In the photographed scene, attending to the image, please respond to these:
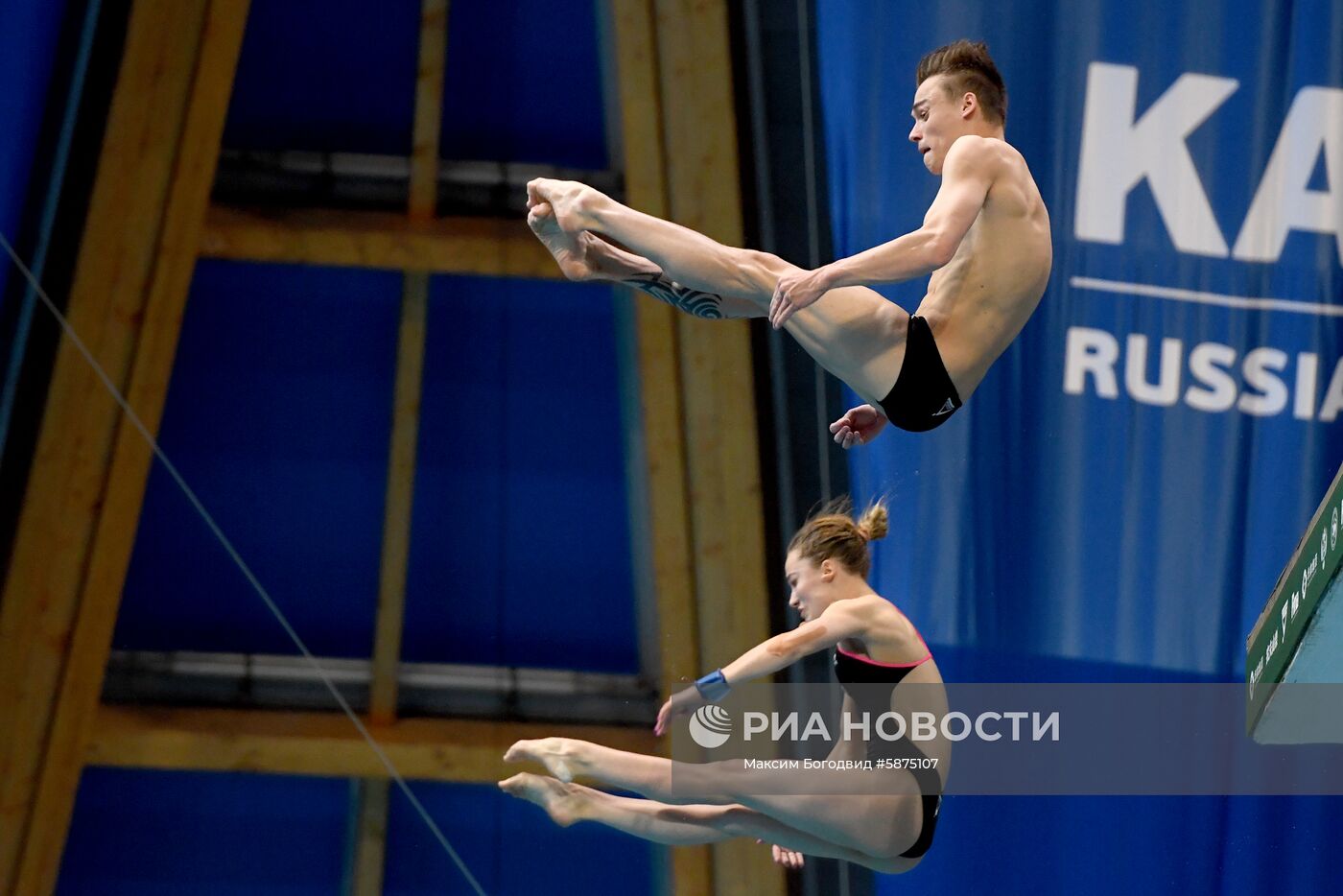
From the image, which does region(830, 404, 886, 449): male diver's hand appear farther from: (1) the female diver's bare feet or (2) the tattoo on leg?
(1) the female diver's bare feet

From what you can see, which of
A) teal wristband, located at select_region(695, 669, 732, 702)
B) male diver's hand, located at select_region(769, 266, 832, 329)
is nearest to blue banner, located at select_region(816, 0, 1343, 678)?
teal wristband, located at select_region(695, 669, 732, 702)

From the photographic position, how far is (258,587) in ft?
28.5

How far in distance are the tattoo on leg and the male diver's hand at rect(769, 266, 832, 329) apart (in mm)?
562

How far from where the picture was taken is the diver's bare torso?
504 cm

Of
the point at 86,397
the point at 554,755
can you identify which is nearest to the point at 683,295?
the point at 554,755

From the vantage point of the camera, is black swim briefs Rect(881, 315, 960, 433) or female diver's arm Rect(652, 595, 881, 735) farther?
female diver's arm Rect(652, 595, 881, 735)

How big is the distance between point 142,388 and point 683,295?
149 inches

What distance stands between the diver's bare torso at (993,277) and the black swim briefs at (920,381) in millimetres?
35

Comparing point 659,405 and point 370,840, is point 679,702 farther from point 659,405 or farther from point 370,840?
point 370,840

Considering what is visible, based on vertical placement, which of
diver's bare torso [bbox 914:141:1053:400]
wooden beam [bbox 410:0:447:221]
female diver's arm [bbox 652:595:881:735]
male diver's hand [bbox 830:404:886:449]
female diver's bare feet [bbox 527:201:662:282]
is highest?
wooden beam [bbox 410:0:447:221]

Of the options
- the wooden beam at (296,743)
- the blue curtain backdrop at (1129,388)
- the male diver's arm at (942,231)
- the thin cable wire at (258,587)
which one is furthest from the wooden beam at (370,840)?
the male diver's arm at (942,231)

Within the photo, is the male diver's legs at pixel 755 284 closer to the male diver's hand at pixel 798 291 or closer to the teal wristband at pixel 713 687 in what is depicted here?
the male diver's hand at pixel 798 291

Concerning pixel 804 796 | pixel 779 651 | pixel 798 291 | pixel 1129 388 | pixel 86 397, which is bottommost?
pixel 804 796

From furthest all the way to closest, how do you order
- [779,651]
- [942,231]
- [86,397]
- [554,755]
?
[86,397], [554,755], [779,651], [942,231]
